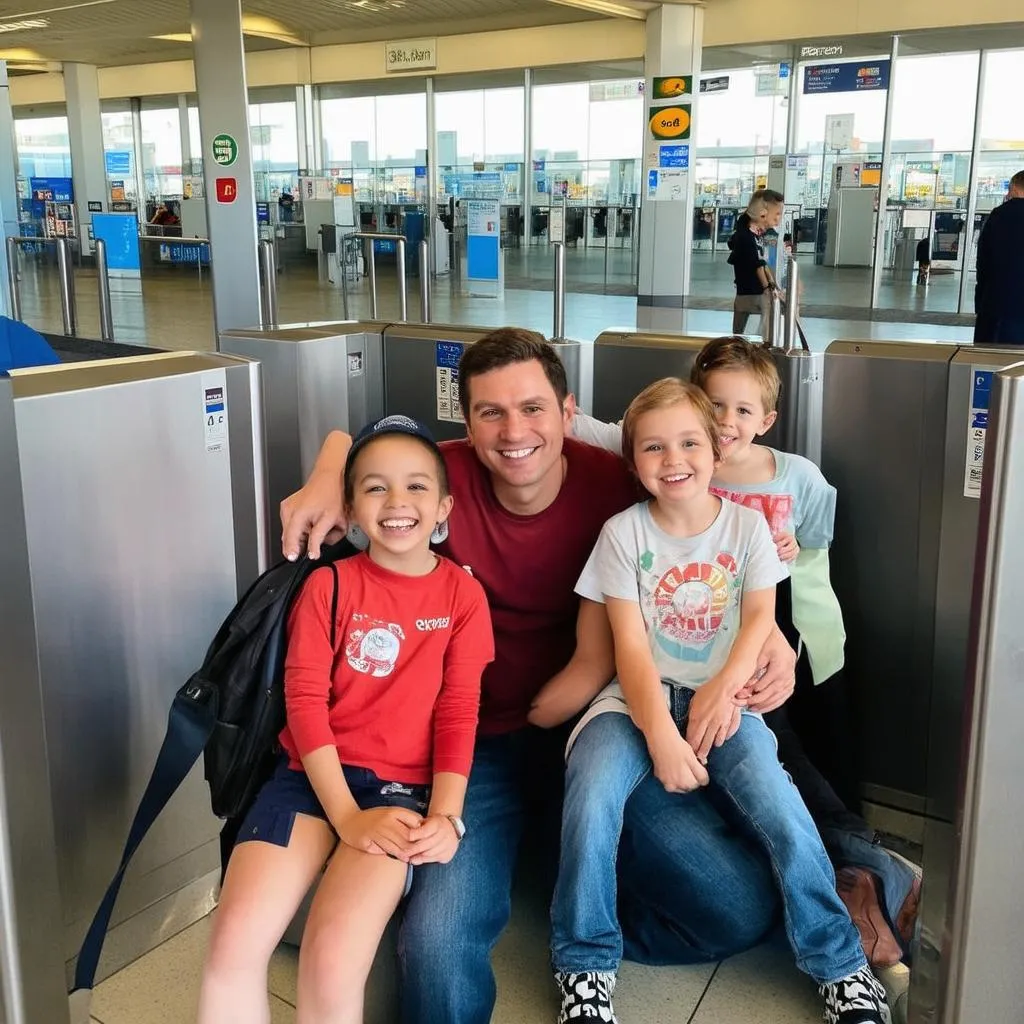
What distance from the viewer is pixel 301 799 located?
1.93 meters

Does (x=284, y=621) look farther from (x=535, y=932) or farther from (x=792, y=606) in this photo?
(x=792, y=606)

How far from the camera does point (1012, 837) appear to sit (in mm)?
1660

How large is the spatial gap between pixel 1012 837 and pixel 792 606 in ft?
2.94

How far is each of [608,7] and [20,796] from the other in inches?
518

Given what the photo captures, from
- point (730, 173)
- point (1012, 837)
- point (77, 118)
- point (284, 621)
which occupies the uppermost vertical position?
point (77, 118)

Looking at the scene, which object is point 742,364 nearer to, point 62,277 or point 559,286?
point 559,286

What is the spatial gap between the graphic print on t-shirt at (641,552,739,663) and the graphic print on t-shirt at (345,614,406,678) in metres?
0.51

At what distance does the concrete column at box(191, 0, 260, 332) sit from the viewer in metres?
8.32

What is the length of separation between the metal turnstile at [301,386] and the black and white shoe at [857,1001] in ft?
6.20

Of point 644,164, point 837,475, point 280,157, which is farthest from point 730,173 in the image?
point 837,475

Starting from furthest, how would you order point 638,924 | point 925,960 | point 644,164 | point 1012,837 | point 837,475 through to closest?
point 644,164 < point 837,475 < point 638,924 < point 925,960 < point 1012,837

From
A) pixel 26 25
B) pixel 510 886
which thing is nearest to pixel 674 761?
pixel 510 886

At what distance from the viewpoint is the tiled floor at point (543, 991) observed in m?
2.10

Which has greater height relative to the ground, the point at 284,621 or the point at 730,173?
the point at 730,173
